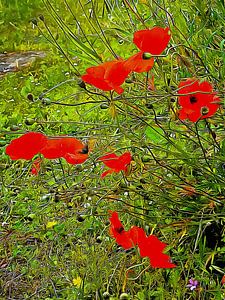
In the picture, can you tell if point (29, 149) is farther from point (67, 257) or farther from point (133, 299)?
point (67, 257)

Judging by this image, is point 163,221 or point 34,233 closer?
point 163,221

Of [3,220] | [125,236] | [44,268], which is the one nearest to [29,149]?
[125,236]

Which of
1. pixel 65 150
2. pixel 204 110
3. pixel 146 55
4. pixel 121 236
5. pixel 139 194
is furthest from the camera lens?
pixel 139 194

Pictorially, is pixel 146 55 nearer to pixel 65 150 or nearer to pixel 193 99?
pixel 193 99

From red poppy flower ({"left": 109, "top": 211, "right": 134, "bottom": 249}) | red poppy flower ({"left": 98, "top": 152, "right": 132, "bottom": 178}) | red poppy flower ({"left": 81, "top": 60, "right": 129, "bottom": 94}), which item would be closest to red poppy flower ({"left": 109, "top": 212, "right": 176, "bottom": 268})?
red poppy flower ({"left": 109, "top": 211, "right": 134, "bottom": 249})

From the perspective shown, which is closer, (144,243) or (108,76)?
(108,76)

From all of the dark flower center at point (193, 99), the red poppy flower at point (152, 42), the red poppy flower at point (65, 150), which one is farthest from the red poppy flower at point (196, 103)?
the red poppy flower at point (65, 150)

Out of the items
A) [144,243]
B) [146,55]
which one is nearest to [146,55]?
[146,55]

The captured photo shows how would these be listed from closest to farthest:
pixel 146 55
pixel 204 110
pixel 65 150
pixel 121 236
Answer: pixel 146 55
pixel 204 110
pixel 65 150
pixel 121 236
